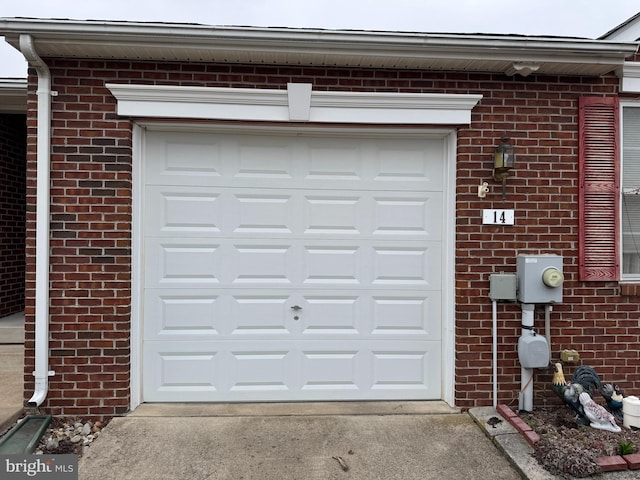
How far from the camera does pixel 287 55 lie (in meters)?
3.43

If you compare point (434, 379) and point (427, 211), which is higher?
point (427, 211)

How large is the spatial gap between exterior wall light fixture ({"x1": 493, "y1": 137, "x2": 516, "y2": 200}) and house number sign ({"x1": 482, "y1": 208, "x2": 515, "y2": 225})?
24 centimetres

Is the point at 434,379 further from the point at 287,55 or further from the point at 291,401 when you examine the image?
the point at 287,55

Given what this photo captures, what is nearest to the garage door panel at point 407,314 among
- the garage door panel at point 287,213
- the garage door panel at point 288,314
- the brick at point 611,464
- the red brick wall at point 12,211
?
the garage door panel at point 288,314

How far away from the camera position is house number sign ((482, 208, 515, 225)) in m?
3.69

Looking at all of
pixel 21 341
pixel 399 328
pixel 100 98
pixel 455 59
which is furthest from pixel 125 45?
pixel 21 341

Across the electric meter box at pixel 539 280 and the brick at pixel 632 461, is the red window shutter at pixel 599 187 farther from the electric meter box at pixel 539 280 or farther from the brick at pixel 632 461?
the brick at pixel 632 461

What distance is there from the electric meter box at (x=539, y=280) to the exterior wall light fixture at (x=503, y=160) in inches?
27.9

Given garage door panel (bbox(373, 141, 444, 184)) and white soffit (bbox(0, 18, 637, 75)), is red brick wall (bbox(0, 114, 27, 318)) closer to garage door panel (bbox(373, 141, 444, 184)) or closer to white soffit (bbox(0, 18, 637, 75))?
white soffit (bbox(0, 18, 637, 75))

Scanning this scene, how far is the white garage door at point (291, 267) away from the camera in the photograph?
375 cm

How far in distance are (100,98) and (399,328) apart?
3.30 meters

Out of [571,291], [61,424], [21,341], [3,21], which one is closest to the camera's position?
[3,21]

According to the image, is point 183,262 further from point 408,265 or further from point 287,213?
point 408,265

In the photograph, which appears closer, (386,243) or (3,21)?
(3,21)
